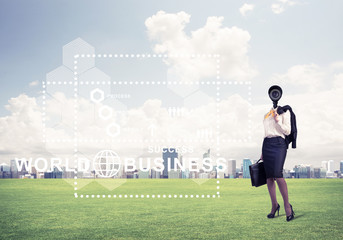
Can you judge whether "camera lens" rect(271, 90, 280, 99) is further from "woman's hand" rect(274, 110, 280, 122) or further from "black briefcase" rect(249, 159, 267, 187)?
"black briefcase" rect(249, 159, 267, 187)

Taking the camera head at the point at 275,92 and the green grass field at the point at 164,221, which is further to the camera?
the camera head at the point at 275,92

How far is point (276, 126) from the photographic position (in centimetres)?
554

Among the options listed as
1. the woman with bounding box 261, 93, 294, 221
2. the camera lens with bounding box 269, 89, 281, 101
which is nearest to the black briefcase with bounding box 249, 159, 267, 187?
the woman with bounding box 261, 93, 294, 221

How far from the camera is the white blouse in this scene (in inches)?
215

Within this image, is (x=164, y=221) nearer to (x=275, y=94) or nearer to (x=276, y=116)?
(x=276, y=116)

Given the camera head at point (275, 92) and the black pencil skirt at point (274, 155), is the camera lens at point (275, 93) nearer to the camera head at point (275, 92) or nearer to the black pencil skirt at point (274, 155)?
the camera head at point (275, 92)

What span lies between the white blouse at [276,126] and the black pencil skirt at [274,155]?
0.08m

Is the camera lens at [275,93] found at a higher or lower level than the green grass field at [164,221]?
higher

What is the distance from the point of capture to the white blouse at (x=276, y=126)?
547 cm

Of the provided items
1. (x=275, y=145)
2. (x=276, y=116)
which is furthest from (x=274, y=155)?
(x=276, y=116)

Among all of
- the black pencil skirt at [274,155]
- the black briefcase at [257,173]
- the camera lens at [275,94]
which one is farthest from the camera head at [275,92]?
the black briefcase at [257,173]

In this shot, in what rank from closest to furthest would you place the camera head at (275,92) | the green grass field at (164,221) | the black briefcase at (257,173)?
the green grass field at (164,221) → the camera head at (275,92) → the black briefcase at (257,173)

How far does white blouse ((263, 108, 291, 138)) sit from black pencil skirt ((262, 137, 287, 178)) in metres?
0.08

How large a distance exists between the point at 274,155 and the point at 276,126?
1.48ft
